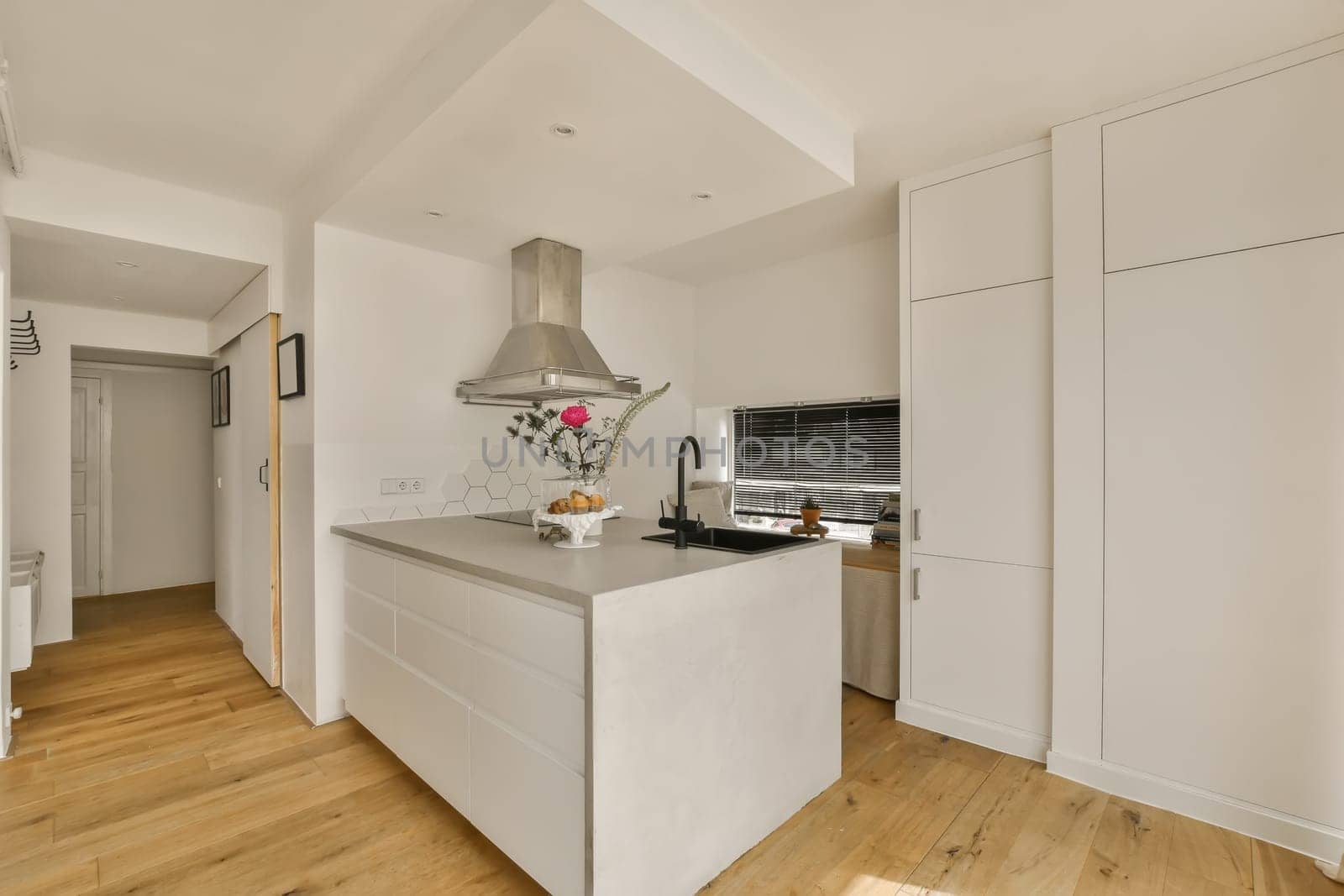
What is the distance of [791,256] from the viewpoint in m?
3.99

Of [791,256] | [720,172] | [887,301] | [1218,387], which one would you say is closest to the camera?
[1218,387]

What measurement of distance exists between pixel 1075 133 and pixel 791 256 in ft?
6.04

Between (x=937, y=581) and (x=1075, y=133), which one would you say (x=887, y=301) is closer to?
(x=1075, y=133)

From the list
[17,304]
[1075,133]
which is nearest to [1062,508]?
[1075,133]

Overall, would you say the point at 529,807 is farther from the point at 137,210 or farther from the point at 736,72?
the point at 137,210

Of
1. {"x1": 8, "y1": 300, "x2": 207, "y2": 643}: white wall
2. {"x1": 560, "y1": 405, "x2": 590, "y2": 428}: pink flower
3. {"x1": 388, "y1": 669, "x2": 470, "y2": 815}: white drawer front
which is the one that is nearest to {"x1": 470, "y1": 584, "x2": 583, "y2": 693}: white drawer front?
{"x1": 388, "y1": 669, "x2": 470, "y2": 815}: white drawer front

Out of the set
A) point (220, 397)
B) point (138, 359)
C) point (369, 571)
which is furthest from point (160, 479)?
point (369, 571)

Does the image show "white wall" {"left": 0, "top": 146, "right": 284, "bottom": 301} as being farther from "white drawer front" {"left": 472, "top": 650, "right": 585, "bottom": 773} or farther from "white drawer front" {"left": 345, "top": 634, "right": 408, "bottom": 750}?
"white drawer front" {"left": 472, "top": 650, "right": 585, "bottom": 773}

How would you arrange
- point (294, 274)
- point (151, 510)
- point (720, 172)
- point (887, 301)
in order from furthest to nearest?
1. point (151, 510)
2. point (887, 301)
3. point (294, 274)
4. point (720, 172)

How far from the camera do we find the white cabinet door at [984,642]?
2.46 meters

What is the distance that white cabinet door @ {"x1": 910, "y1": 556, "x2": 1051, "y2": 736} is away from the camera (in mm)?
2465

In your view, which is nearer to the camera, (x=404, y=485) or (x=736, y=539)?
(x=736, y=539)

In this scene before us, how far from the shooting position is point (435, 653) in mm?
2084

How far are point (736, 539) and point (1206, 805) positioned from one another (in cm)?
174
